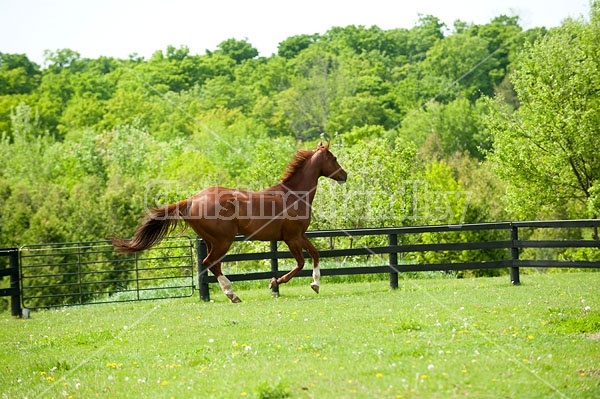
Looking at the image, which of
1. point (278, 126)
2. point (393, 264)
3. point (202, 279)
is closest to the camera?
point (202, 279)

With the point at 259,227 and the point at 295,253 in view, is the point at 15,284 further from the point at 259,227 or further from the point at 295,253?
the point at 295,253

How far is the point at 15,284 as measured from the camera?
15.5 m

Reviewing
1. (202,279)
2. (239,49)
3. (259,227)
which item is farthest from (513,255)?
(239,49)

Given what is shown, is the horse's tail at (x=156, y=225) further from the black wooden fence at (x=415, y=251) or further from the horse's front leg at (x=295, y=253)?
the horse's front leg at (x=295, y=253)

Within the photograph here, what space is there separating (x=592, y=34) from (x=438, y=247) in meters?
19.9

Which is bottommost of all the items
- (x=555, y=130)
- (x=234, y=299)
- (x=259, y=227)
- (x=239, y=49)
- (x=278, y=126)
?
(x=234, y=299)

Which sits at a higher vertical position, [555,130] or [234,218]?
[555,130]

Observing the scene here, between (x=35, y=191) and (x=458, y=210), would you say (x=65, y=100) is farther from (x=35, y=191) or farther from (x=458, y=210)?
(x=458, y=210)

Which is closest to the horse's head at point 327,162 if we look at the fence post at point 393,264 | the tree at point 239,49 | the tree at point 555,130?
the fence post at point 393,264

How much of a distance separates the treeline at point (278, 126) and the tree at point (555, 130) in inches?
11.4

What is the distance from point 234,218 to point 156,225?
4.80ft

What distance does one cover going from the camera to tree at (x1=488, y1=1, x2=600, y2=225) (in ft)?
98.4

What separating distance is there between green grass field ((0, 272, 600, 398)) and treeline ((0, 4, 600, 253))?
A: 18570 millimetres

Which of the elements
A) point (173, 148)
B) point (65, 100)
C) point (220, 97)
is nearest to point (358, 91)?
point (220, 97)
